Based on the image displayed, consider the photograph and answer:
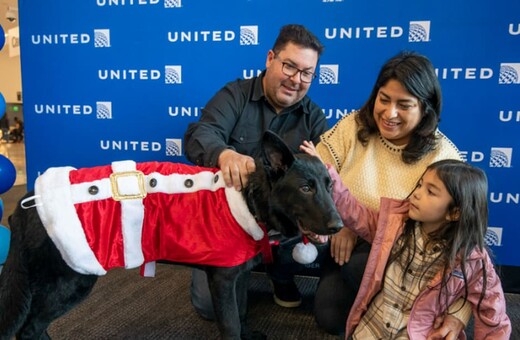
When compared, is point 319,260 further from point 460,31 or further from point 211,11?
point 211,11

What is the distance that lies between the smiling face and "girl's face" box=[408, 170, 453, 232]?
72 cm

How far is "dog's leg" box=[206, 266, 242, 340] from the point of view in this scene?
1137 mm

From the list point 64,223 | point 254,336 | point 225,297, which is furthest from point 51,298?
point 254,336

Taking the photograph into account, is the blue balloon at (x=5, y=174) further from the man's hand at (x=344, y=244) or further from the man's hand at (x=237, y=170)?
the man's hand at (x=344, y=244)

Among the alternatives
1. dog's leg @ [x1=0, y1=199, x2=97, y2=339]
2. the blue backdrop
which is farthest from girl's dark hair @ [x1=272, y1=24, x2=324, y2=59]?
dog's leg @ [x1=0, y1=199, x2=97, y2=339]

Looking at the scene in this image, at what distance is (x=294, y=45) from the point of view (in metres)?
1.56

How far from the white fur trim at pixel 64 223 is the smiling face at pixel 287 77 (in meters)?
1.01

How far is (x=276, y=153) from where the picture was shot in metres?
1.05

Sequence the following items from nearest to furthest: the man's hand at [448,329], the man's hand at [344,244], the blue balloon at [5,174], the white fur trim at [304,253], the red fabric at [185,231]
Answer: the red fabric at [185,231] → the man's hand at [448,329] → the white fur trim at [304,253] → the man's hand at [344,244] → the blue balloon at [5,174]

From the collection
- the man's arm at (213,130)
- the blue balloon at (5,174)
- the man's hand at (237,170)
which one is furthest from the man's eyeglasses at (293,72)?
the blue balloon at (5,174)

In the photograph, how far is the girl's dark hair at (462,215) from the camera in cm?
112

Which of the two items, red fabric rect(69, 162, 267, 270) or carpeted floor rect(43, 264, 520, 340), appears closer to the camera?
red fabric rect(69, 162, 267, 270)

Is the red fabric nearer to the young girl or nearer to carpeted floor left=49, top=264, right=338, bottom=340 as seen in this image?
the young girl

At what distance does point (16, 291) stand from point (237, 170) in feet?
2.54
